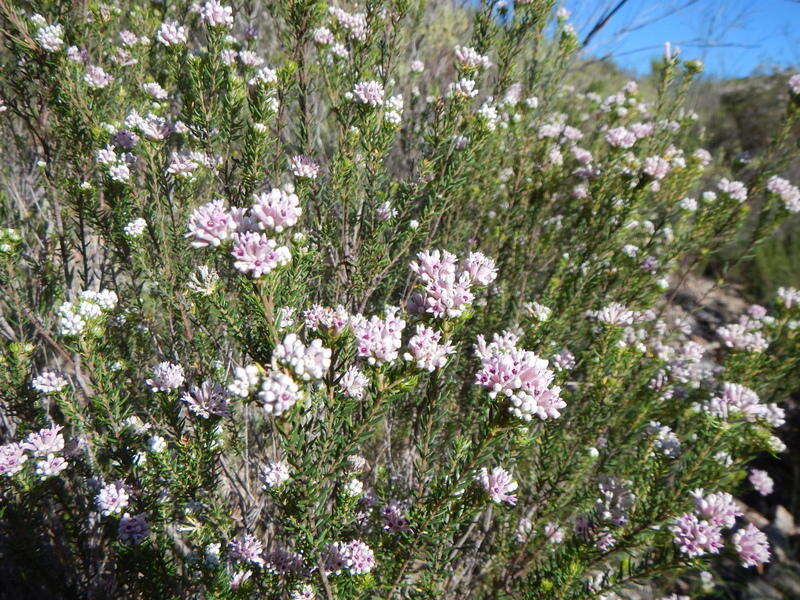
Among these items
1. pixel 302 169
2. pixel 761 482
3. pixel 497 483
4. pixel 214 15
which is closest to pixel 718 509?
pixel 497 483

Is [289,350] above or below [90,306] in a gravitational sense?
below

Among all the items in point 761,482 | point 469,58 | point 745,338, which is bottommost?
point 761,482

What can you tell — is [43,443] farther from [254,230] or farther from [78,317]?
[254,230]

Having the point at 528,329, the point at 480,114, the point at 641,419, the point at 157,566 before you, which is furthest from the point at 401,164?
the point at 157,566

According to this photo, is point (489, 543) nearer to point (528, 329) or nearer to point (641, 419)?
point (641, 419)

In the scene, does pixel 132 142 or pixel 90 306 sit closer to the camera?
pixel 90 306

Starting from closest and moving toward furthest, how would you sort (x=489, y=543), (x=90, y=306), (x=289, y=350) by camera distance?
(x=289, y=350) → (x=90, y=306) → (x=489, y=543)
